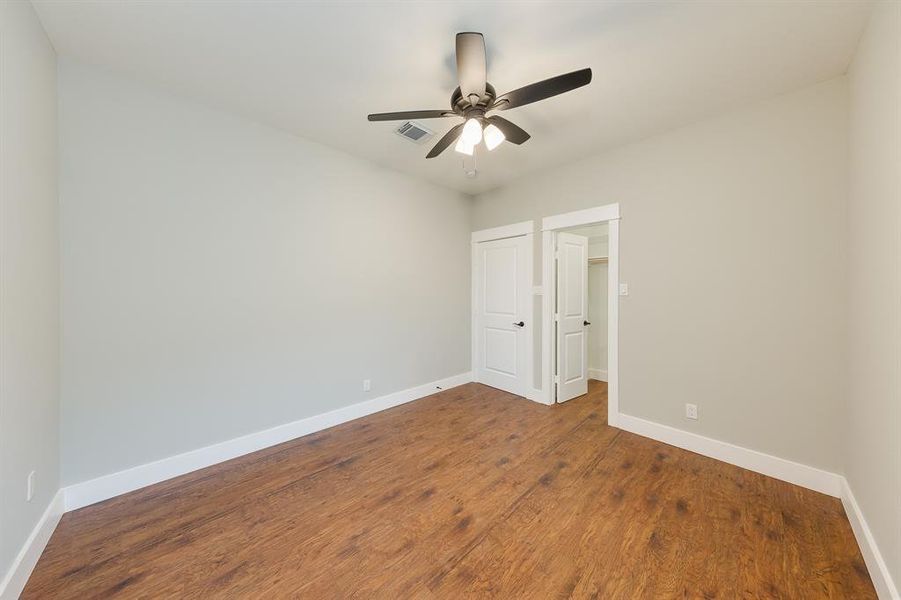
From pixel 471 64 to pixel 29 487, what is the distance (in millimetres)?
3085

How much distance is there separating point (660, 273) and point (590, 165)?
1306 millimetres

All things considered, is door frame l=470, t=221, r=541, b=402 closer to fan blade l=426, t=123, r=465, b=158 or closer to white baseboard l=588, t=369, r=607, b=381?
white baseboard l=588, t=369, r=607, b=381

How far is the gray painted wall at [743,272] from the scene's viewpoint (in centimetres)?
209

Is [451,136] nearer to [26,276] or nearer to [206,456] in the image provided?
[26,276]

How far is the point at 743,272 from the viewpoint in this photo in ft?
7.85

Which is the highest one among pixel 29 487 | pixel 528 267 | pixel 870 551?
pixel 528 267

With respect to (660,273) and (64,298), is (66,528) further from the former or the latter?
(660,273)

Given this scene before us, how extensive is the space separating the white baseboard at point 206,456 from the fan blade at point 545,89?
119 inches

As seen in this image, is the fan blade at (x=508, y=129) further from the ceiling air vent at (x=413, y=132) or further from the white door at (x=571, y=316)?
the white door at (x=571, y=316)

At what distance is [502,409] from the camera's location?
3547mm

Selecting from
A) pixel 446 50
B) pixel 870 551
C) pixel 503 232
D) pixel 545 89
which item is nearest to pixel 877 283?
pixel 870 551

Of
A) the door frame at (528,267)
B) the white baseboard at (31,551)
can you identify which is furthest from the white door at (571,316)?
the white baseboard at (31,551)

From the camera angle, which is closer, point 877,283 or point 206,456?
point 877,283

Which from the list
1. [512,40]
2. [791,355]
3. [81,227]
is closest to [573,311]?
[791,355]
